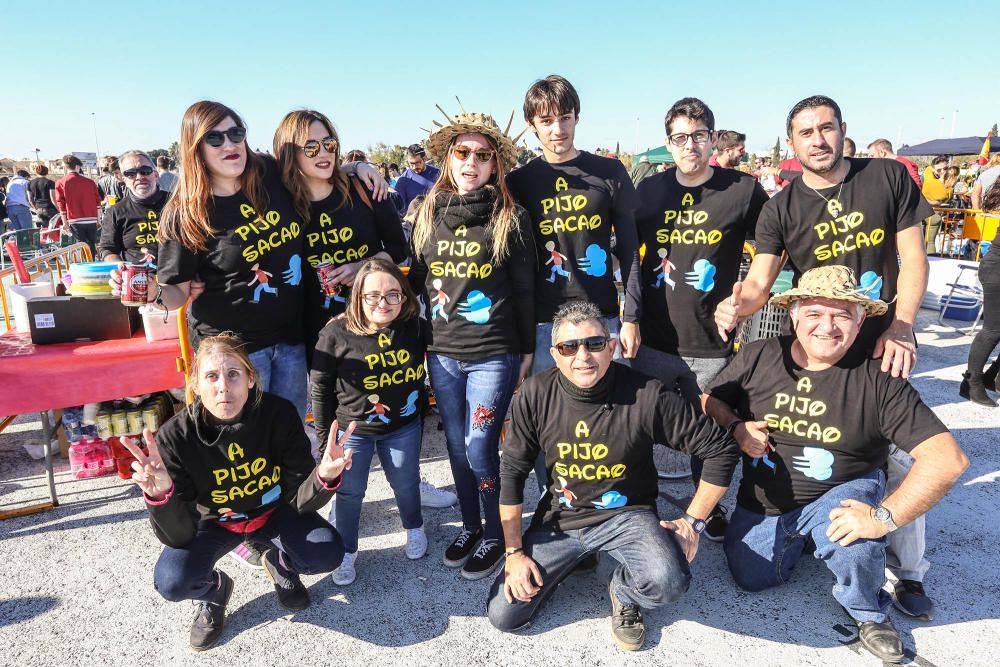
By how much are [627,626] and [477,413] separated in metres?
1.13

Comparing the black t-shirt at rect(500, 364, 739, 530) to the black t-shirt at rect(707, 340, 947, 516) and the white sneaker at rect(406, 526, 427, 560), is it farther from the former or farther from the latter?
the white sneaker at rect(406, 526, 427, 560)

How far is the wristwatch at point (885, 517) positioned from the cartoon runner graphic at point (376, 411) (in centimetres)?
219

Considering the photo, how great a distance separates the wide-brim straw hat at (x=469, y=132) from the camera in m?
2.83

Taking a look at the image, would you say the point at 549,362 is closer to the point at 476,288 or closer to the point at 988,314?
the point at 476,288

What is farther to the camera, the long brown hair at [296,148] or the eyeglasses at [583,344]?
the long brown hair at [296,148]

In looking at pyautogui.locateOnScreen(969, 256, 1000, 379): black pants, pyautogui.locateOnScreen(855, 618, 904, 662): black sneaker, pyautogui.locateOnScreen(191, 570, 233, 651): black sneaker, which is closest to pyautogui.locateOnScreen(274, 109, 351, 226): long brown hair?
pyautogui.locateOnScreen(191, 570, 233, 651): black sneaker

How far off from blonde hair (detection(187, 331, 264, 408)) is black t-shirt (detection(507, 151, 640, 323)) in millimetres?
1360

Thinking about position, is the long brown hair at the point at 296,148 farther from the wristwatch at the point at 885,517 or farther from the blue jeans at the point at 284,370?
the wristwatch at the point at 885,517

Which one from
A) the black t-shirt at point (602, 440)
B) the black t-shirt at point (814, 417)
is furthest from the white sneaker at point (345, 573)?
the black t-shirt at point (814, 417)

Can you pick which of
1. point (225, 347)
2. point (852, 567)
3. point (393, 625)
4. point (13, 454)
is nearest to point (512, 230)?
point (225, 347)

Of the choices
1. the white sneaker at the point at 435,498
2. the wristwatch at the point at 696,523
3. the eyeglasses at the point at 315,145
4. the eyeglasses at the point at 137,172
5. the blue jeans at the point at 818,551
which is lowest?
the white sneaker at the point at 435,498

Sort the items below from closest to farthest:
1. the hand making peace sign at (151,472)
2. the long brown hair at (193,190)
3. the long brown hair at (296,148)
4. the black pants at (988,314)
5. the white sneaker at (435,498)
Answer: the hand making peace sign at (151,472) < the long brown hair at (193,190) < the long brown hair at (296,148) < the white sneaker at (435,498) < the black pants at (988,314)

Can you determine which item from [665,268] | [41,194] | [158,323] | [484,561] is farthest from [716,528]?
[41,194]

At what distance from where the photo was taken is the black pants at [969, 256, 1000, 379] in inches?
194
